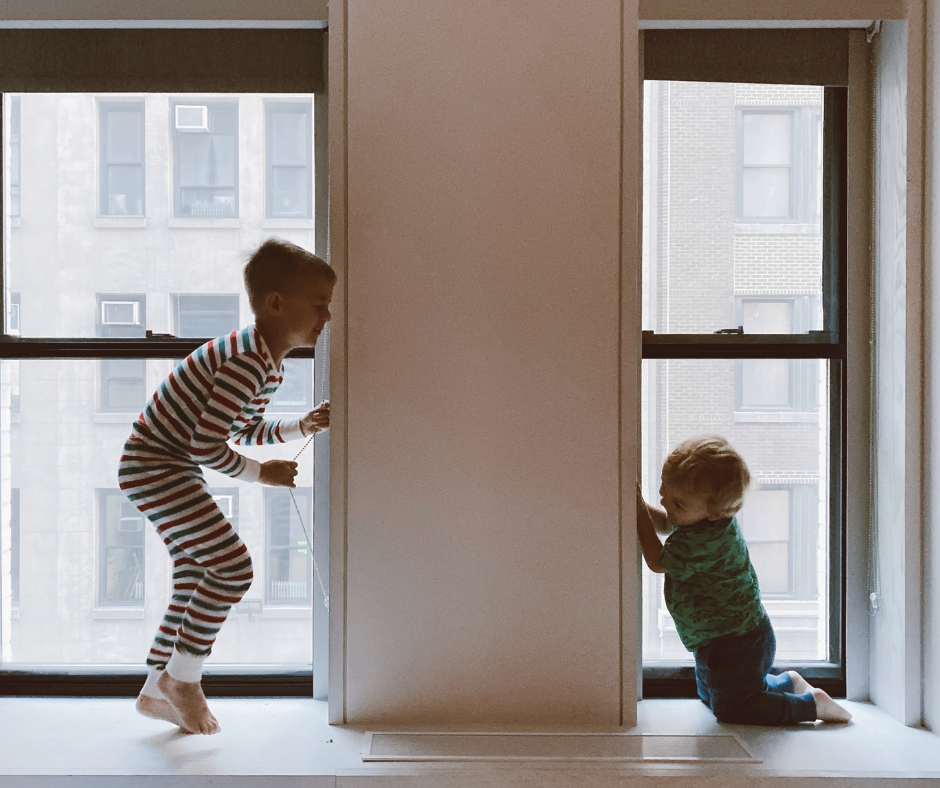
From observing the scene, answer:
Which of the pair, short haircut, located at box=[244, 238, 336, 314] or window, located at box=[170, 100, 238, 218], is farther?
window, located at box=[170, 100, 238, 218]

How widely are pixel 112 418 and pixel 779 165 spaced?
1.75 m

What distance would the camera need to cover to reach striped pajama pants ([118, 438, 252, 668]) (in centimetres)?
162

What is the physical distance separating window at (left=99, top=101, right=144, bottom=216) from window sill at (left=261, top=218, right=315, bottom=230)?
306 millimetres

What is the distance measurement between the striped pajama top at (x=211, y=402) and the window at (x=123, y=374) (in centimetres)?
27

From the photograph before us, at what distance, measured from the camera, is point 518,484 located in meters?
1.73

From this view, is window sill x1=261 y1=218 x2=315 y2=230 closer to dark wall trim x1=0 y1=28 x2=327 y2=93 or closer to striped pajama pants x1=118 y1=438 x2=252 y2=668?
Result: dark wall trim x1=0 y1=28 x2=327 y2=93

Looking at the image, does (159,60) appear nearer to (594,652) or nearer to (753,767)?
(594,652)

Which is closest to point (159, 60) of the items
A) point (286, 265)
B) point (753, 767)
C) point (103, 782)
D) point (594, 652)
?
point (286, 265)

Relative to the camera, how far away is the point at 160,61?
6.13 feet

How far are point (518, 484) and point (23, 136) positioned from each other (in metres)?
1.46

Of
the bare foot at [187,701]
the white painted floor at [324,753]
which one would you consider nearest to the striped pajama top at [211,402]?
the bare foot at [187,701]

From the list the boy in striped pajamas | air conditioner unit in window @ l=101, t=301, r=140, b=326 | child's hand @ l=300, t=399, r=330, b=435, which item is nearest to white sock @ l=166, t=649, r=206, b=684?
the boy in striped pajamas

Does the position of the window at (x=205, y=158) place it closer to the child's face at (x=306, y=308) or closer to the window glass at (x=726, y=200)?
the child's face at (x=306, y=308)

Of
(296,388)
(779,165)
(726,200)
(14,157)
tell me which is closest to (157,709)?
(296,388)
